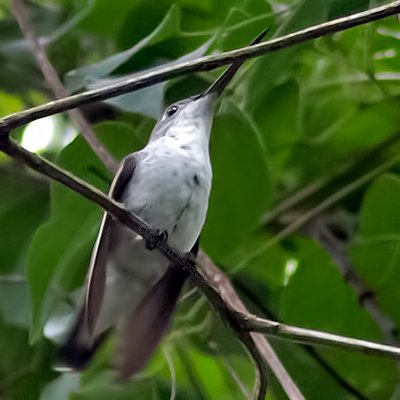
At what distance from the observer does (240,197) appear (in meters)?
1.13

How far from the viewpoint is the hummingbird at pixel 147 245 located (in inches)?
39.1

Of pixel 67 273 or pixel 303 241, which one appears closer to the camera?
pixel 67 273

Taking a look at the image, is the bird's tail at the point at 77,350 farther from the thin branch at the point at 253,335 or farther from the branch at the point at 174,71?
the branch at the point at 174,71

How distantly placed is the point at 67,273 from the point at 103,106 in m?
0.31

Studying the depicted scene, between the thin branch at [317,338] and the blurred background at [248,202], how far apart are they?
0.31 metres

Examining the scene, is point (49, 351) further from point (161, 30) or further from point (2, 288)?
point (161, 30)

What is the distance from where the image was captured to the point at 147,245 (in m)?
1.03

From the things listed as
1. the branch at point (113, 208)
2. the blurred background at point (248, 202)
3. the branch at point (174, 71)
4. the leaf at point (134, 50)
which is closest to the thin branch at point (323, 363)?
the blurred background at point (248, 202)

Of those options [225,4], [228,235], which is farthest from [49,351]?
[225,4]

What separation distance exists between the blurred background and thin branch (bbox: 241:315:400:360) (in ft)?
1.03

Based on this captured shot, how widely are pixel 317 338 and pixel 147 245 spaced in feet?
1.30

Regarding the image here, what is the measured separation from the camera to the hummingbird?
3.26 ft

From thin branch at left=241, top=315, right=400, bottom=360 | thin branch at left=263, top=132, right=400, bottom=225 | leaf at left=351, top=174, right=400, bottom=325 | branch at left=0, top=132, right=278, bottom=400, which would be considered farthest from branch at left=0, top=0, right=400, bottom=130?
thin branch at left=263, top=132, right=400, bottom=225

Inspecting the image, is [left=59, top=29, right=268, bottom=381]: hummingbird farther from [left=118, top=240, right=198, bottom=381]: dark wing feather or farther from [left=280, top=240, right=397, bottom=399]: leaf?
[left=280, top=240, right=397, bottom=399]: leaf
